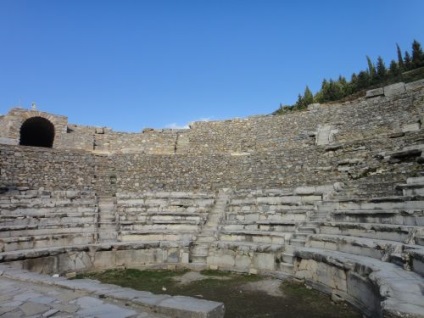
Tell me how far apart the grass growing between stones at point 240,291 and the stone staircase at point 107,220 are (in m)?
1.55

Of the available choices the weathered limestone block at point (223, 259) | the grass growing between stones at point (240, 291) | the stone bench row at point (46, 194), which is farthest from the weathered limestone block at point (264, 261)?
the stone bench row at point (46, 194)

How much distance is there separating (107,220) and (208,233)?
345 cm

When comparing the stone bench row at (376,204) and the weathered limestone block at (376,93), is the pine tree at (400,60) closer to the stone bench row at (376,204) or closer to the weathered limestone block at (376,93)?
the weathered limestone block at (376,93)

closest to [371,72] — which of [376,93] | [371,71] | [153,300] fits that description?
[371,71]

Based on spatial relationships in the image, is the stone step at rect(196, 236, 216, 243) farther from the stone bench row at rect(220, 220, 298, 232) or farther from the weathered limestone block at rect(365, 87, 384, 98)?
the weathered limestone block at rect(365, 87, 384, 98)

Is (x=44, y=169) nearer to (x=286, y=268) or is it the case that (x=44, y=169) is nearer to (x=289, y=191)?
(x=289, y=191)

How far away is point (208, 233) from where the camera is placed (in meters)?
10.5

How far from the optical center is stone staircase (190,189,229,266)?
9500 millimetres

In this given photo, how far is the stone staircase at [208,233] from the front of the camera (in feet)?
31.2

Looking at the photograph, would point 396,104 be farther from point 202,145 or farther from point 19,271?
point 19,271

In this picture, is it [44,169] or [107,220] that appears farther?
[44,169]

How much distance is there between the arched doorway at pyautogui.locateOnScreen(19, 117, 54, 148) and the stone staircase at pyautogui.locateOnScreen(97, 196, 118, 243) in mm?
8198

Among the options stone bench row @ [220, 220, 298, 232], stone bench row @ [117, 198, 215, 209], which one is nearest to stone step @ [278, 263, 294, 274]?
stone bench row @ [220, 220, 298, 232]

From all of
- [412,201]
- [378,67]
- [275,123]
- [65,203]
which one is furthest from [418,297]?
[378,67]
